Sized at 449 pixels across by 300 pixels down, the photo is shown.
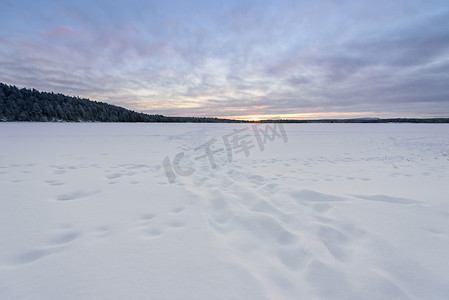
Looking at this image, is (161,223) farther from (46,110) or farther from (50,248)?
(46,110)

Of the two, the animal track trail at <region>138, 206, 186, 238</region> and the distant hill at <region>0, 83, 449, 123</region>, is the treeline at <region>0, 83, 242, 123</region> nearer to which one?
the distant hill at <region>0, 83, 449, 123</region>

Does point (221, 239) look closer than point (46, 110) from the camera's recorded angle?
Yes

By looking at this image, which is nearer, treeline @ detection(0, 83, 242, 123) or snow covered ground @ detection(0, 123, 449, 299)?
snow covered ground @ detection(0, 123, 449, 299)

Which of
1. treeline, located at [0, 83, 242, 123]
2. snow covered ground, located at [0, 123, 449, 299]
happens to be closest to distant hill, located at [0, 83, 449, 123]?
treeline, located at [0, 83, 242, 123]

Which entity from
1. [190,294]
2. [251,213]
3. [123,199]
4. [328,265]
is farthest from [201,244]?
[123,199]

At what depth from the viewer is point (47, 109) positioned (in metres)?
61.8

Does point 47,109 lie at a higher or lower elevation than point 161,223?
higher

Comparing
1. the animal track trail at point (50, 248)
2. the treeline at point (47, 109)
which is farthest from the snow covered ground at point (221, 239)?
the treeline at point (47, 109)

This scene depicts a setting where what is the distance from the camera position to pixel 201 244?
211 cm

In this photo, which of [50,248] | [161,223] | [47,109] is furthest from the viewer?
[47,109]

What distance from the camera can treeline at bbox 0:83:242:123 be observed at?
2276 inches

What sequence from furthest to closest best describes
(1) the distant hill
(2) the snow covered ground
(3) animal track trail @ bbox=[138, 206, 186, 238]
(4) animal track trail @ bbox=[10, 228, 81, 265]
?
(1) the distant hill → (3) animal track trail @ bbox=[138, 206, 186, 238] → (4) animal track trail @ bbox=[10, 228, 81, 265] → (2) the snow covered ground

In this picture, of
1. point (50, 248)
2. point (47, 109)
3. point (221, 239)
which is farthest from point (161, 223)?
point (47, 109)

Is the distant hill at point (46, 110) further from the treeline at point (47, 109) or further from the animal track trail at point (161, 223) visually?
the animal track trail at point (161, 223)
